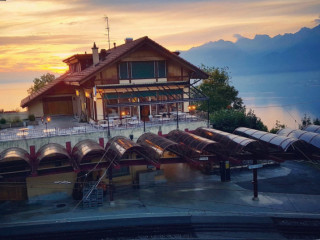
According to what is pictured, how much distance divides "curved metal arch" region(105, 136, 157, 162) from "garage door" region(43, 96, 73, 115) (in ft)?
53.7

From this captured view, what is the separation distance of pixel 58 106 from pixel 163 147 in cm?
2063

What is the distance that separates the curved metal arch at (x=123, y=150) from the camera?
20.0m

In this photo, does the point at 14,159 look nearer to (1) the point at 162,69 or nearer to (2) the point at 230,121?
(1) the point at 162,69

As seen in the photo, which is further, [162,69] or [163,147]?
[162,69]

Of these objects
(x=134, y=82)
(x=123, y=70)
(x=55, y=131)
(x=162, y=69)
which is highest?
(x=162, y=69)

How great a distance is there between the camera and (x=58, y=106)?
36.3 m

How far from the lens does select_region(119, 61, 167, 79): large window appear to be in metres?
29.0

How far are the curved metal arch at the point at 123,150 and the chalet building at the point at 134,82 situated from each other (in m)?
5.00

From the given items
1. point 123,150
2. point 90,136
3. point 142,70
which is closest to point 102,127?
point 90,136

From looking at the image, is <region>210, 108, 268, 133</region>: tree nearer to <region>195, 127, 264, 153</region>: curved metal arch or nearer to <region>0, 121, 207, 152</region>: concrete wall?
<region>0, 121, 207, 152</region>: concrete wall

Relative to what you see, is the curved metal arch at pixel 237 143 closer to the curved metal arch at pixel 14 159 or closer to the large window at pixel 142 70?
the large window at pixel 142 70

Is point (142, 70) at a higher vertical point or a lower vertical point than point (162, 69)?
lower

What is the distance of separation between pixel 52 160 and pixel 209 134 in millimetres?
12468

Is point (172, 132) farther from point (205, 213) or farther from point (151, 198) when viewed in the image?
point (205, 213)
